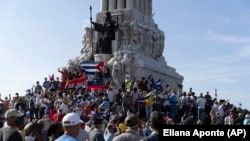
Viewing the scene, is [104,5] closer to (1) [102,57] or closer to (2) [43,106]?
(1) [102,57]

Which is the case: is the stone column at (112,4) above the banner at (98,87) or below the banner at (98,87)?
above

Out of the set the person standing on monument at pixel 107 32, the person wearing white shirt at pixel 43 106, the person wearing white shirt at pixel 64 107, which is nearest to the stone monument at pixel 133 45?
the person standing on monument at pixel 107 32

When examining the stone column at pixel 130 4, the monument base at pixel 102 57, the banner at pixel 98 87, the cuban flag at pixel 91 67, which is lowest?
the banner at pixel 98 87

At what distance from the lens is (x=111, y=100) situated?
89.5ft

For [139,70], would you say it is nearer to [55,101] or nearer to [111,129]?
[55,101]

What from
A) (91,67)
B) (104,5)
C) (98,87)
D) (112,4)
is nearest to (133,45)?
(112,4)

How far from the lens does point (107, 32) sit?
4088 cm

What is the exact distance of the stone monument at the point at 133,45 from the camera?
37438mm

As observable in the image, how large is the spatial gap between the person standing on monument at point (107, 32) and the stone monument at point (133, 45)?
311mm

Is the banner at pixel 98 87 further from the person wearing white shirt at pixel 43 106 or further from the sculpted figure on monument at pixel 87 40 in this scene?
the sculpted figure on monument at pixel 87 40

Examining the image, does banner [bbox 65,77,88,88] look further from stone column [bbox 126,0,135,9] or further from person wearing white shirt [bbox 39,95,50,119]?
stone column [bbox 126,0,135,9]

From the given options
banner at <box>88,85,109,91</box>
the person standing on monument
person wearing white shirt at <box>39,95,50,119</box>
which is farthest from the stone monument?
person wearing white shirt at <box>39,95,50,119</box>

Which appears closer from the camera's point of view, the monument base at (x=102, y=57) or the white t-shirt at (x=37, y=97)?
the white t-shirt at (x=37, y=97)

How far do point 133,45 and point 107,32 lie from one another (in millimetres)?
2310
